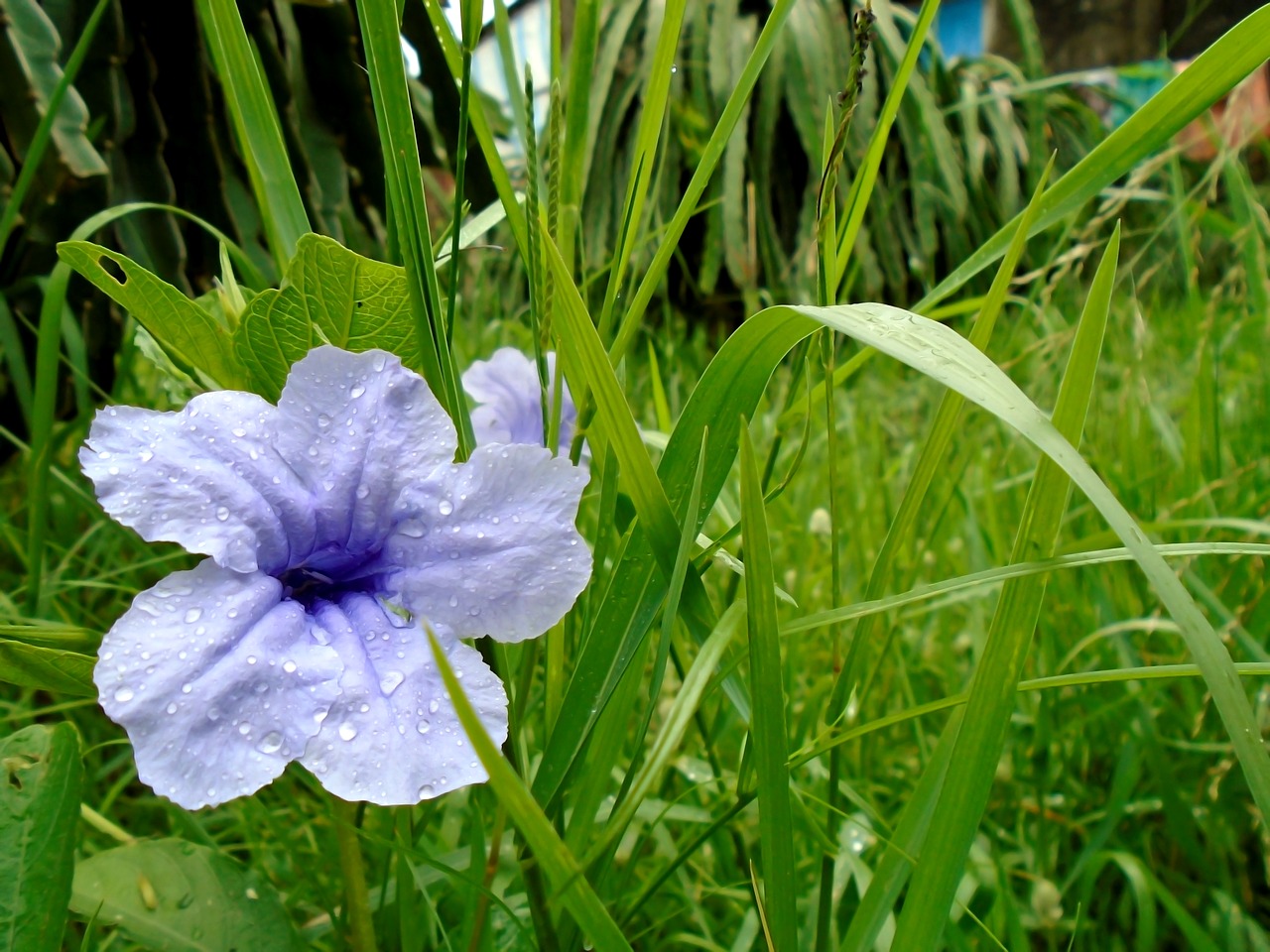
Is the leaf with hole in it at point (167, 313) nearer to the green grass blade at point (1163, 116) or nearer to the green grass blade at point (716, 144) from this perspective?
the green grass blade at point (716, 144)

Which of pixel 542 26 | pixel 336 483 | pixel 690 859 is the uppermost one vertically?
pixel 542 26

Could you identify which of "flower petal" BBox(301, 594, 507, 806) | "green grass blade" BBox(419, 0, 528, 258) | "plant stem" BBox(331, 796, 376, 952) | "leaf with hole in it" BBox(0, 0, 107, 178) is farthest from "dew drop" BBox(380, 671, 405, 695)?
"leaf with hole in it" BBox(0, 0, 107, 178)

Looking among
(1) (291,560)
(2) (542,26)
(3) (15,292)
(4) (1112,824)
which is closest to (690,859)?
(4) (1112,824)

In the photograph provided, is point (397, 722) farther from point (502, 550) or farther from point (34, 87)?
point (34, 87)

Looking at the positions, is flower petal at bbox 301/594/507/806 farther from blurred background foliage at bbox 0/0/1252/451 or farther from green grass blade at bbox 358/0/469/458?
blurred background foliage at bbox 0/0/1252/451

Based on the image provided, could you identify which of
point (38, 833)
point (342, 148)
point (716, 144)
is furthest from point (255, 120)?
point (342, 148)

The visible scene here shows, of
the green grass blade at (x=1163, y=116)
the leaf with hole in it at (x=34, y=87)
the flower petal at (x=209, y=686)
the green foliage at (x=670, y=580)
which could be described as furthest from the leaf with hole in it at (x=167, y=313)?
the leaf with hole in it at (x=34, y=87)

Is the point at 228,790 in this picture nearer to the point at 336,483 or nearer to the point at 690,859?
the point at 336,483
